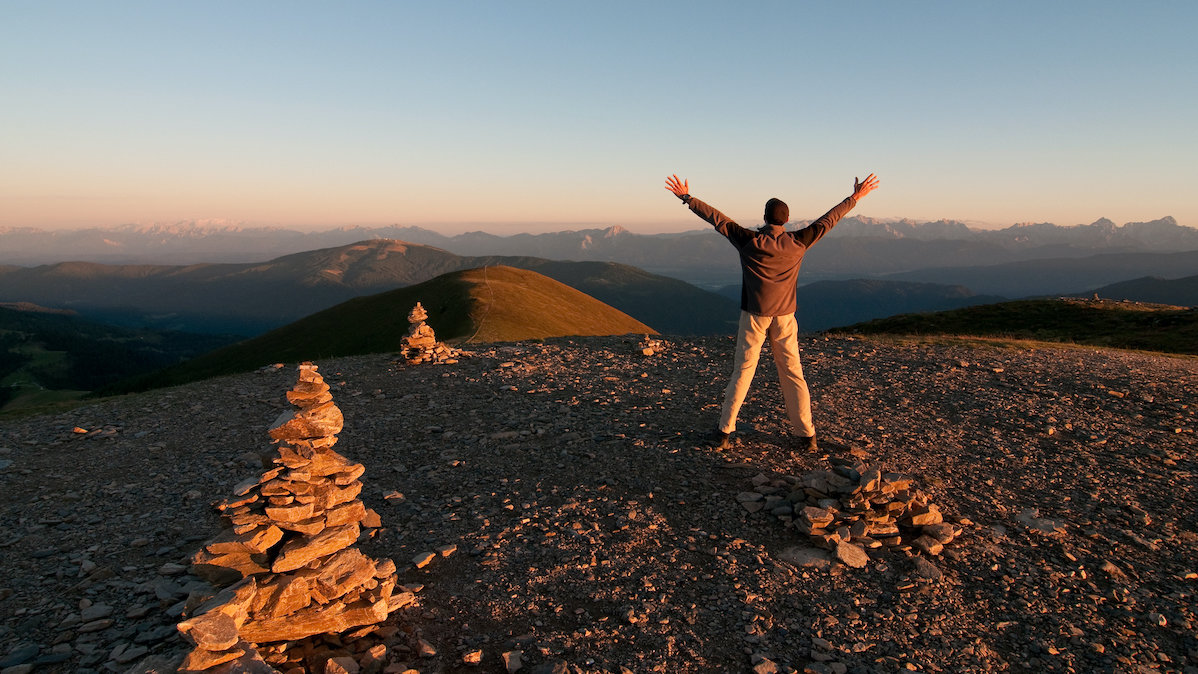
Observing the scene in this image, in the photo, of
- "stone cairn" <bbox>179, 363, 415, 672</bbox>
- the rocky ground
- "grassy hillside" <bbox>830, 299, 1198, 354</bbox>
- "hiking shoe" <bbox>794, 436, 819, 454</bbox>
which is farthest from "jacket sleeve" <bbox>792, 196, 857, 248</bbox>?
"grassy hillside" <bbox>830, 299, 1198, 354</bbox>

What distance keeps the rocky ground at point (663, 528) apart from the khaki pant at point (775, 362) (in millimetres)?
777

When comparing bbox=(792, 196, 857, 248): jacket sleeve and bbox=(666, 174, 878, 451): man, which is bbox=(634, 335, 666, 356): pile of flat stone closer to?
bbox=(666, 174, 878, 451): man

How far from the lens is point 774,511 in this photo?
27.7 ft

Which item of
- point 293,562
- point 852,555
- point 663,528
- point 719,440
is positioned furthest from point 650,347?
point 293,562

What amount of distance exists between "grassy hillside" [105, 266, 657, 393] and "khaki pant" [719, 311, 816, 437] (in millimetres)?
35705

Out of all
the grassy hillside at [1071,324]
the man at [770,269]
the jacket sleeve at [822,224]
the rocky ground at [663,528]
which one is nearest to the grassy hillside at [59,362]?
the rocky ground at [663,528]

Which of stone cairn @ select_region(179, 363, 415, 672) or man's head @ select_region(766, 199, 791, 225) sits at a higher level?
man's head @ select_region(766, 199, 791, 225)

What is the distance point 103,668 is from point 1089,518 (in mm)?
12651

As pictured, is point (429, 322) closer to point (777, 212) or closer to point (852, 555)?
point (777, 212)

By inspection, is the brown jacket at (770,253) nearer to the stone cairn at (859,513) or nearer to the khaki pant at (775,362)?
the khaki pant at (775,362)

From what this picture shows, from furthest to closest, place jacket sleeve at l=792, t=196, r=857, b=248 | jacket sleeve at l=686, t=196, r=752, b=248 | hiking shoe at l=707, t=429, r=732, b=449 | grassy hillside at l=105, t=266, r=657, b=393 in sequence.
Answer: grassy hillside at l=105, t=266, r=657, b=393 < hiking shoe at l=707, t=429, r=732, b=449 < jacket sleeve at l=686, t=196, r=752, b=248 < jacket sleeve at l=792, t=196, r=857, b=248

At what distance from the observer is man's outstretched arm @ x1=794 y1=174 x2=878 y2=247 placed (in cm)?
924

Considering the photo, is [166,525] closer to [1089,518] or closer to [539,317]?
[1089,518]

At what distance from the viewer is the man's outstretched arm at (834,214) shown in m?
9.24
